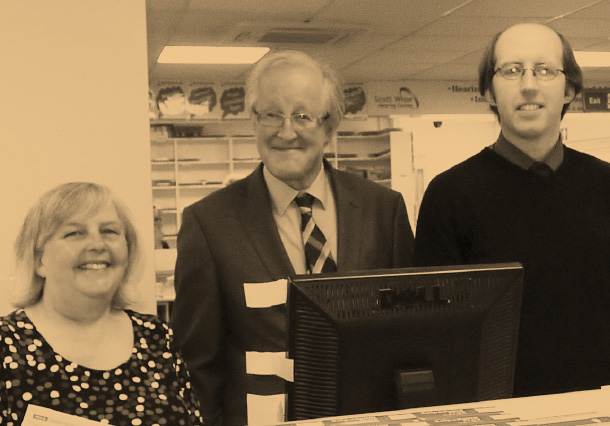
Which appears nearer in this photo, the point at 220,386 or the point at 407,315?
the point at 407,315

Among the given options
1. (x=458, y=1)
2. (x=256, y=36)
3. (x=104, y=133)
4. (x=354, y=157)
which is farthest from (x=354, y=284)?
(x=354, y=157)

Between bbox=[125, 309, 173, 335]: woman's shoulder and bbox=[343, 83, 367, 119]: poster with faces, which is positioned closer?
bbox=[125, 309, 173, 335]: woman's shoulder

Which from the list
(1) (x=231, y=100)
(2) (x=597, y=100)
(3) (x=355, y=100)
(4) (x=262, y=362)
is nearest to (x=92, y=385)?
(4) (x=262, y=362)

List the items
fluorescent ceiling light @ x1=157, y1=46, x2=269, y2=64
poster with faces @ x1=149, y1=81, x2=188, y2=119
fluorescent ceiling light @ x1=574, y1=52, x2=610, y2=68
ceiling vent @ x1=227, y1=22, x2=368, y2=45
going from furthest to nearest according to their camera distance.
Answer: poster with faces @ x1=149, y1=81, x2=188, y2=119 < fluorescent ceiling light @ x1=574, y1=52, x2=610, y2=68 < fluorescent ceiling light @ x1=157, y1=46, x2=269, y2=64 < ceiling vent @ x1=227, y1=22, x2=368, y2=45

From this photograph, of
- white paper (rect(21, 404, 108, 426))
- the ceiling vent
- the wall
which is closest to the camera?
white paper (rect(21, 404, 108, 426))

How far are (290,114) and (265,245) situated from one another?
1.08 ft

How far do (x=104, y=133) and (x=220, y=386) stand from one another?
0.95 meters

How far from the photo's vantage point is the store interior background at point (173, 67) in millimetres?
2227

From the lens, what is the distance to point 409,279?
3.86 feet

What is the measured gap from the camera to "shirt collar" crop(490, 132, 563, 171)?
177cm

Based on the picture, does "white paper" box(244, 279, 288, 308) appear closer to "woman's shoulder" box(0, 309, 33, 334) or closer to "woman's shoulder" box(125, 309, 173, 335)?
"woman's shoulder" box(125, 309, 173, 335)

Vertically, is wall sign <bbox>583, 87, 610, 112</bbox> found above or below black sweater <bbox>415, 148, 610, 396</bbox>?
above

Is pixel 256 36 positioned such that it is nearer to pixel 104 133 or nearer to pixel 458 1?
pixel 458 1

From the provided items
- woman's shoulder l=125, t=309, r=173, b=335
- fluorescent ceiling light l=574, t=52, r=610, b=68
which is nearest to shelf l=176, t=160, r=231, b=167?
fluorescent ceiling light l=574, t=52, r=610, b=68
